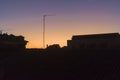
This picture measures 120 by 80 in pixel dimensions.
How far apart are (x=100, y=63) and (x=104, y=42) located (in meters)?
31.1

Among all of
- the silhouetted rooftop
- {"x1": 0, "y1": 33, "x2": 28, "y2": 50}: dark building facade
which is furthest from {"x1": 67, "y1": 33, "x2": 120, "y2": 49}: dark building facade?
{"x1": 0, "y1": 33, "x2": 28, "y2": 50}: dark building facade

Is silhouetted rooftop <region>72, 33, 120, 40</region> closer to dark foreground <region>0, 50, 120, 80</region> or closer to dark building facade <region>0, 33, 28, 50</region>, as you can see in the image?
dark building facade <region>0, 33, 28, 50</region>

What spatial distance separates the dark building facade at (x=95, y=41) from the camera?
62403mm

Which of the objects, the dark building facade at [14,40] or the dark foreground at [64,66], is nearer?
the dark foreground at [64,66]

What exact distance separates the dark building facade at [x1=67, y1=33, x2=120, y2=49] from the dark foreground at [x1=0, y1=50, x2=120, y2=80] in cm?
2356

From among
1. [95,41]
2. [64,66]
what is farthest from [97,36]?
[64,66]

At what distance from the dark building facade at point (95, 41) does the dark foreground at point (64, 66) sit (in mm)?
23559

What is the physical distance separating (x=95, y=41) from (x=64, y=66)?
109 feet

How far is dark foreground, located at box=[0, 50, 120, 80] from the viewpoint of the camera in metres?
29.2

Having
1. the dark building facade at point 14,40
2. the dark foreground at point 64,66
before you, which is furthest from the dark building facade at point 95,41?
the dark foreground at point 64,66

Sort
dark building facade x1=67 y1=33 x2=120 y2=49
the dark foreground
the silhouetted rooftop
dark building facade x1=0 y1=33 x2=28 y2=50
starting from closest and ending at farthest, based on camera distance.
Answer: the dark foreground → dark building facade x1=67 y1=33 x2=120 y2=49 → the silhouetted rooftop → dark building facade x1=0 y1=33 x2=28 y2=50

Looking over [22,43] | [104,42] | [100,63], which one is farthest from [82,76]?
[22,43]

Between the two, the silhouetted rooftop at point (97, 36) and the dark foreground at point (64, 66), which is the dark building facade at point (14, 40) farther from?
the dark foreground at point (64, 66)

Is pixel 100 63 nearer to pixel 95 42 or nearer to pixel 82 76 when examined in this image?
pixel 82 76
